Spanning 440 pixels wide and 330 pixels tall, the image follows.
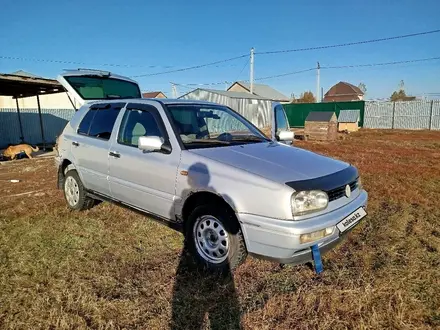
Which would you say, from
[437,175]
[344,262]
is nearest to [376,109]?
[437,175]

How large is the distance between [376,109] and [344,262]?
28.4 meters

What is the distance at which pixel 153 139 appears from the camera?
10.5 feet

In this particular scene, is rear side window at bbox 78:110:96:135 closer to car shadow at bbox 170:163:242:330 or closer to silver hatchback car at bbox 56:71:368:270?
silver hatchback car at bbox 56:71:368:270

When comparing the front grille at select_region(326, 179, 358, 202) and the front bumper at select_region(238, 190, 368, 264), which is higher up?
the front grille at select_region(326, 179, 358, 202)

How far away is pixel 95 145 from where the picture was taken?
168 inches

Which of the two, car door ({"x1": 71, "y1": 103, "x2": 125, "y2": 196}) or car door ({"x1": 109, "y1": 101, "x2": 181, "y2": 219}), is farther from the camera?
car door ({"x1": 71, "y1": 103, "x2": 125, "y2": 196})

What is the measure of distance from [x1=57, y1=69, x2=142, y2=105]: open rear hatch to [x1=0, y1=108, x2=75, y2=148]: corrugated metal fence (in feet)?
42.4

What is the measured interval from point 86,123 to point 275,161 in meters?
3.07

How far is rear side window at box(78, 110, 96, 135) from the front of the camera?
4594 millimetres

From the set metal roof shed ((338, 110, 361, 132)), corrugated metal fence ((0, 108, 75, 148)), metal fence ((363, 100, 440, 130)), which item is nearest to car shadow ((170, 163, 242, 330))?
corrugated metal fence ((0, 108, 75, 148))

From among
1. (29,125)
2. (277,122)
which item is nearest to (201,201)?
(277,122)

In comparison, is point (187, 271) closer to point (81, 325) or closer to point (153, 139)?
point (81, 325)

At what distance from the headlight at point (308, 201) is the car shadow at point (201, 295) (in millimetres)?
840

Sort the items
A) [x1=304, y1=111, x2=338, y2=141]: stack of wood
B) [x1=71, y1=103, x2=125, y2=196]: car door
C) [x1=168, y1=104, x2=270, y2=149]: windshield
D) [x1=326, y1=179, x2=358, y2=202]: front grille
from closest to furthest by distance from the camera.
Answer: [x1=326, y1=179, x2=358, y2=202]: front grille
[x1=168, y1=104, x2=270, y2=149]: windshield
[x1=71, y1=103, x2=125, y2=196]: car door
[x1=304, y1=111, x2=338, y2=141]: stack of wood
